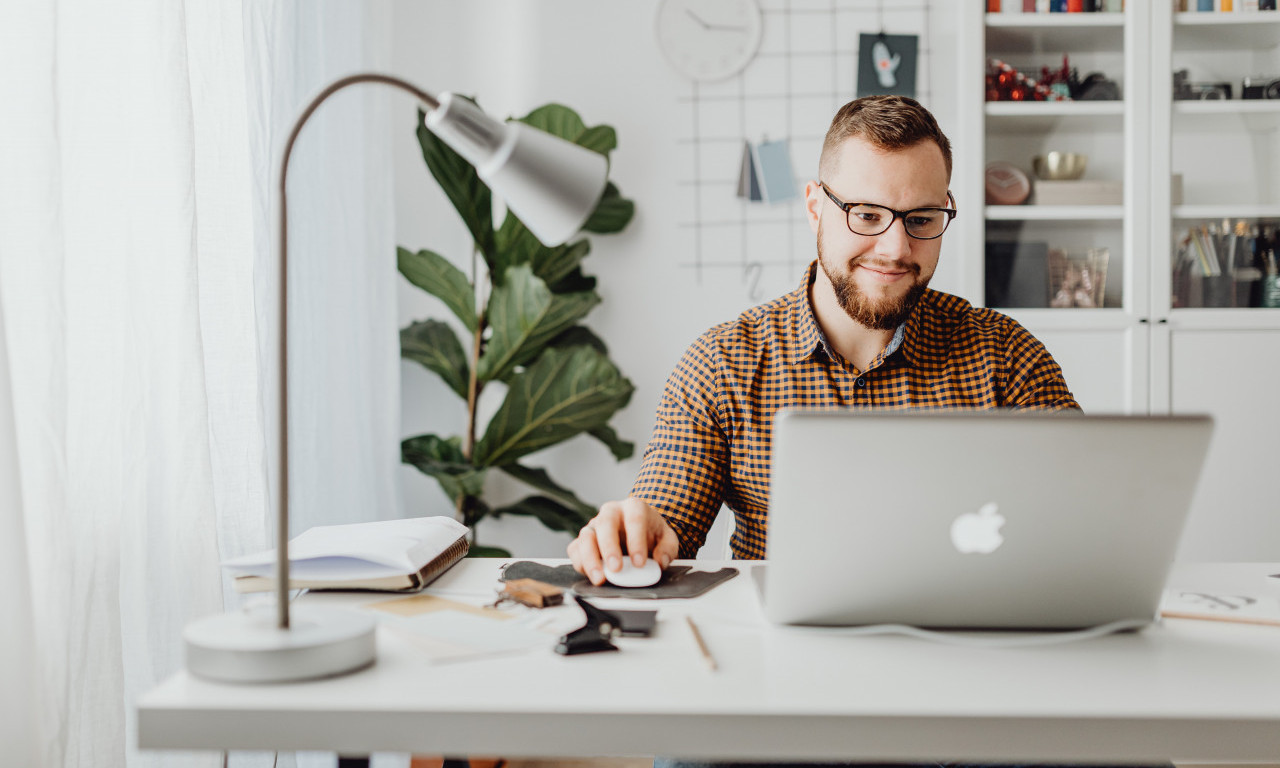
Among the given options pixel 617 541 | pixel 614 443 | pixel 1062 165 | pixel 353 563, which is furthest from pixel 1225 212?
pixel 353 563

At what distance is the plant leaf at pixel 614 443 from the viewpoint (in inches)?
101

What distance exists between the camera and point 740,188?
2.81 metres

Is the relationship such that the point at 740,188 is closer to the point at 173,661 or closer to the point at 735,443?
the point at 735,443

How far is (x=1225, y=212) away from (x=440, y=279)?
2088 mm

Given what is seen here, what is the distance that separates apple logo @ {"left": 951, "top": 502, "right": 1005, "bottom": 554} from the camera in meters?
0.79

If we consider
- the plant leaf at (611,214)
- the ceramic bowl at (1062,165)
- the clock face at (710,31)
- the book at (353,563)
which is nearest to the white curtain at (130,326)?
the book at (353,563)

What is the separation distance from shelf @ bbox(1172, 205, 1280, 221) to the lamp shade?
2.35 meters

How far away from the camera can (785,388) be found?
1.54m

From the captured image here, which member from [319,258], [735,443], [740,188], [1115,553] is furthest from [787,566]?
[740,188]

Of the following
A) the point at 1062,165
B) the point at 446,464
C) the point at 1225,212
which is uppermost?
the point at 1062,165

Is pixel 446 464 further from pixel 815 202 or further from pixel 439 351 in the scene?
pixel 815 202

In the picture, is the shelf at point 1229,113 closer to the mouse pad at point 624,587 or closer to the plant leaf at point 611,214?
the plant leaf at point 611,214

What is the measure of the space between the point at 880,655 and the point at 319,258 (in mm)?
1660

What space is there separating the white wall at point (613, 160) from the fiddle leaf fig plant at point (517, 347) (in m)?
0.17
